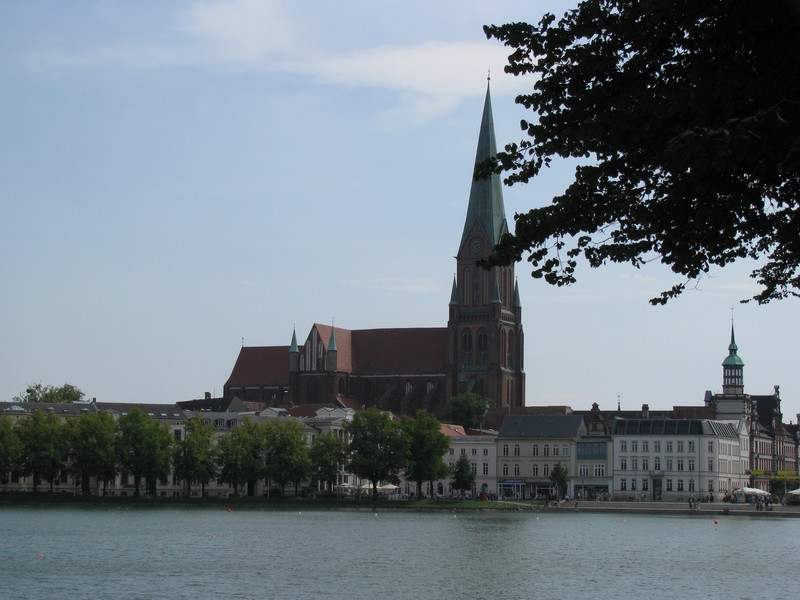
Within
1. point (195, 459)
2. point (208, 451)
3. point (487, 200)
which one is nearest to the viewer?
point (195, 459)

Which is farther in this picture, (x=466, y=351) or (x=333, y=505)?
(x=466, y=351)

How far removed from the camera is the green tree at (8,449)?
4422 inches

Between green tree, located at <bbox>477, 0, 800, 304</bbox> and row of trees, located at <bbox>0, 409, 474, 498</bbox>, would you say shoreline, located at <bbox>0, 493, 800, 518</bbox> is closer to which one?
row of trees, located at <bbox>0, 409, 474, 498</bbox>

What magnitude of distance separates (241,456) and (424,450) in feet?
59.3

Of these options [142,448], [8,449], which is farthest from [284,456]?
[8,449]

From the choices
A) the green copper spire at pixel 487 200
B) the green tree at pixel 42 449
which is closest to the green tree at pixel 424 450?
the green tree at pixel 42 449

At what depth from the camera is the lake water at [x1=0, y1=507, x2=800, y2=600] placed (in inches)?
1876

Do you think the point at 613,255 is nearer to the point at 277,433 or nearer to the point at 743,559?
the point at 743,559

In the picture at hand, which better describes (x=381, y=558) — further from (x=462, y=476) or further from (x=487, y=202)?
(x=487, y=202)

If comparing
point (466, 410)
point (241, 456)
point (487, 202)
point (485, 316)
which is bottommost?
point (241, 456)

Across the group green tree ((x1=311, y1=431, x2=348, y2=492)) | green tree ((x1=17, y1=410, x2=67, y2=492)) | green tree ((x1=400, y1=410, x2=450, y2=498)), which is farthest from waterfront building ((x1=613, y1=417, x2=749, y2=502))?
green tree ((x1=17, y1=410, x2=67, y2=492))

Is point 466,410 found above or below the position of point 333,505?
above

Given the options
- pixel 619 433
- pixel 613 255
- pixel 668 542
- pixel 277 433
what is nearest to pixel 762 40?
pixel 613 255

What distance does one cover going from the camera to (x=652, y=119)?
795 inches
